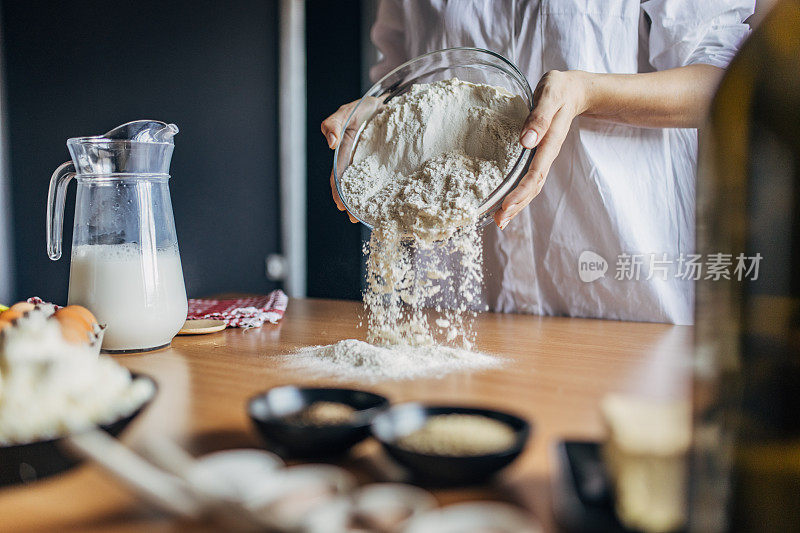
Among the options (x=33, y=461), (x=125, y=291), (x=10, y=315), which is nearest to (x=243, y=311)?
(x=125, y=291)

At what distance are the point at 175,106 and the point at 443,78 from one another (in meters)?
1.75

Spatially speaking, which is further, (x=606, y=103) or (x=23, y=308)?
(x=606, y=103)

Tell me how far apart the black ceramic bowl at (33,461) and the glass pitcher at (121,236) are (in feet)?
1.32

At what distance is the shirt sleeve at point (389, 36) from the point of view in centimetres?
153

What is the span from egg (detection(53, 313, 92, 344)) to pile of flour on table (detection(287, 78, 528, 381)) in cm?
25

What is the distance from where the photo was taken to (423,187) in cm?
88

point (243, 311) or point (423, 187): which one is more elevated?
point (423, 187)

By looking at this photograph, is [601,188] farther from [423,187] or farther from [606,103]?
[423,187]

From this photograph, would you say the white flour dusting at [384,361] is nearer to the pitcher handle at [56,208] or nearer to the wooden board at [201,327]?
the wooden board at [201,327]

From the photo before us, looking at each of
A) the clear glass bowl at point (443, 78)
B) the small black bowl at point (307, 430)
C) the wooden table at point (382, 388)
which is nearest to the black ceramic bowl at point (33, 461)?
the wooden table at point (382, 388)

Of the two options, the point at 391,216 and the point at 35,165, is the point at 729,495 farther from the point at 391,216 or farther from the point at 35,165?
the point at 35,165

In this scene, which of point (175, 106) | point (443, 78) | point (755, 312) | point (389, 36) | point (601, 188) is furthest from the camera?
point (175, 106)

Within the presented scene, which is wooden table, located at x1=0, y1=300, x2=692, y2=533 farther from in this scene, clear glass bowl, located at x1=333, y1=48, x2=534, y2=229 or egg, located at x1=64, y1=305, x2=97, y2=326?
clear glass bowl, located at x1=333, y1=48, x2=534, y2=229

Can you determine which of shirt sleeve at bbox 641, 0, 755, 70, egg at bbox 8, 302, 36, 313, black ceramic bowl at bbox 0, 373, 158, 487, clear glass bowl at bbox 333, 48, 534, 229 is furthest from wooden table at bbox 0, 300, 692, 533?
shirt sleeve at bbox 641, 0, 755, 70
